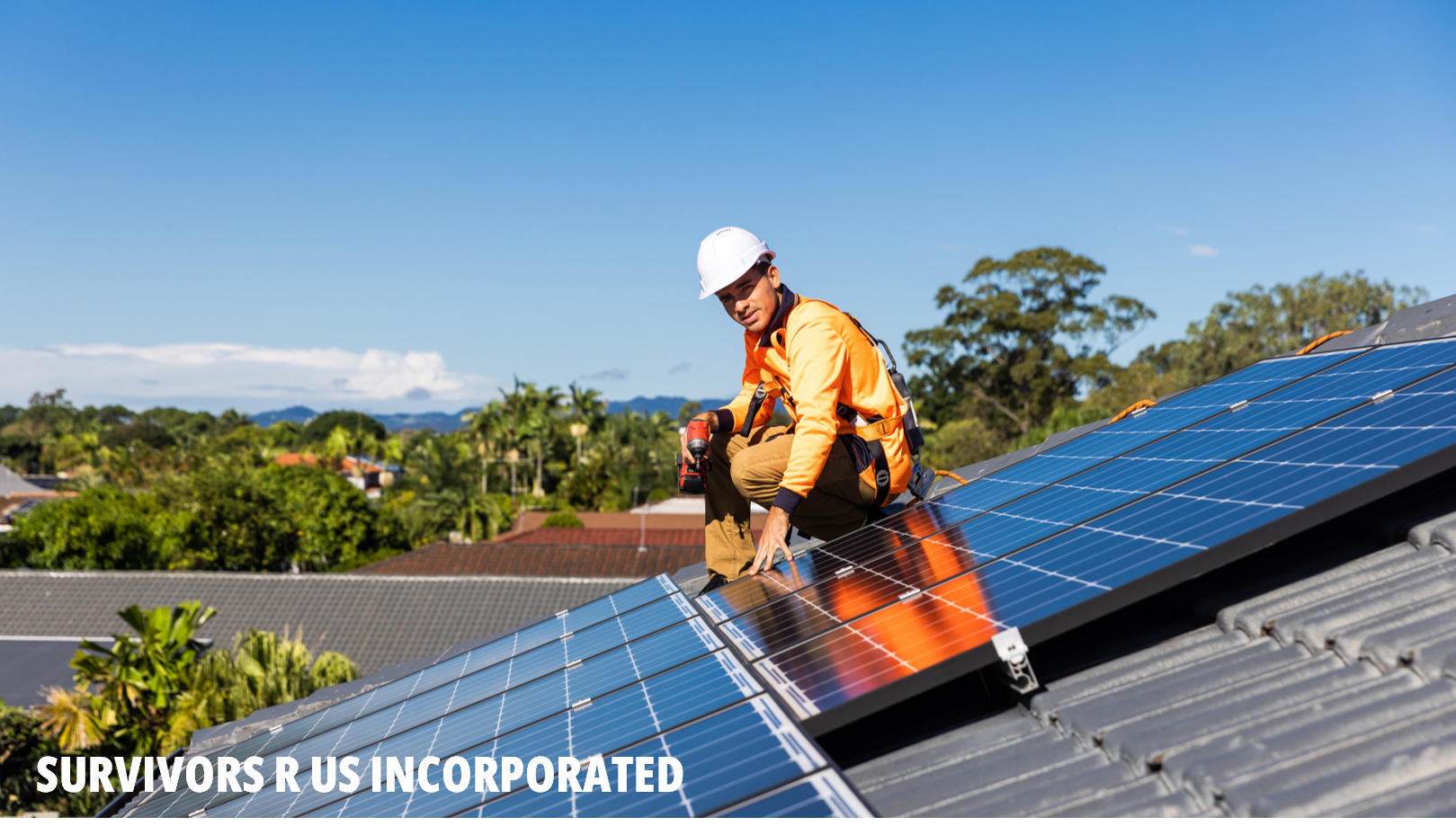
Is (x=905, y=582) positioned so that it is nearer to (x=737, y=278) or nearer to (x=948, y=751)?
(x=948, y=751)

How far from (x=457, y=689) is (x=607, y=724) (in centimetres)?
204

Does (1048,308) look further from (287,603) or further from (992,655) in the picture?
(992,655)

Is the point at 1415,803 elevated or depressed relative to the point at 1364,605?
depressed

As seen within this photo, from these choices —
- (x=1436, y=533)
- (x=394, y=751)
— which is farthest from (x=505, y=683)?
(x=1436, y=533)

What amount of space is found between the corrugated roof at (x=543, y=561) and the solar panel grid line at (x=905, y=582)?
2941 centimetres

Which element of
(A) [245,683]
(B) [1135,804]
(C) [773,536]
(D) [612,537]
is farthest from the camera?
(D) [612,537]

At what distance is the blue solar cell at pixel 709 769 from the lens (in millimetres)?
2834

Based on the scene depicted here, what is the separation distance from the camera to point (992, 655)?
332cm

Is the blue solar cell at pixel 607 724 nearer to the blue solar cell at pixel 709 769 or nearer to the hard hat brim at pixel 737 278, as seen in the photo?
the blue solar cell at pixel 709 769

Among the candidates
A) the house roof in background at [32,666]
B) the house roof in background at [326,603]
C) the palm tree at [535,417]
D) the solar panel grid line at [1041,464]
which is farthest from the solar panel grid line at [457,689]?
the palm tree at [535,417]

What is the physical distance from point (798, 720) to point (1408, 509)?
2724 mm

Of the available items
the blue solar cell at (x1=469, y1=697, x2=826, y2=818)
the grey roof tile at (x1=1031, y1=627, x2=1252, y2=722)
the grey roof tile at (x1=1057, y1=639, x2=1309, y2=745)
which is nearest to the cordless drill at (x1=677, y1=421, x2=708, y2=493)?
the blue solar cell at (x1=469, y1=697, x2=826, y2=818)

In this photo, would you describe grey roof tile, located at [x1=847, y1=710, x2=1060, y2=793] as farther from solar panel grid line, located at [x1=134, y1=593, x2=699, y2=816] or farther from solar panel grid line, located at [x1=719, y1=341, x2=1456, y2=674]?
solar panel grid line, located at [x1=134, y1=593, x2=699, y2=816]

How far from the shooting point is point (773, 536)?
544cm
